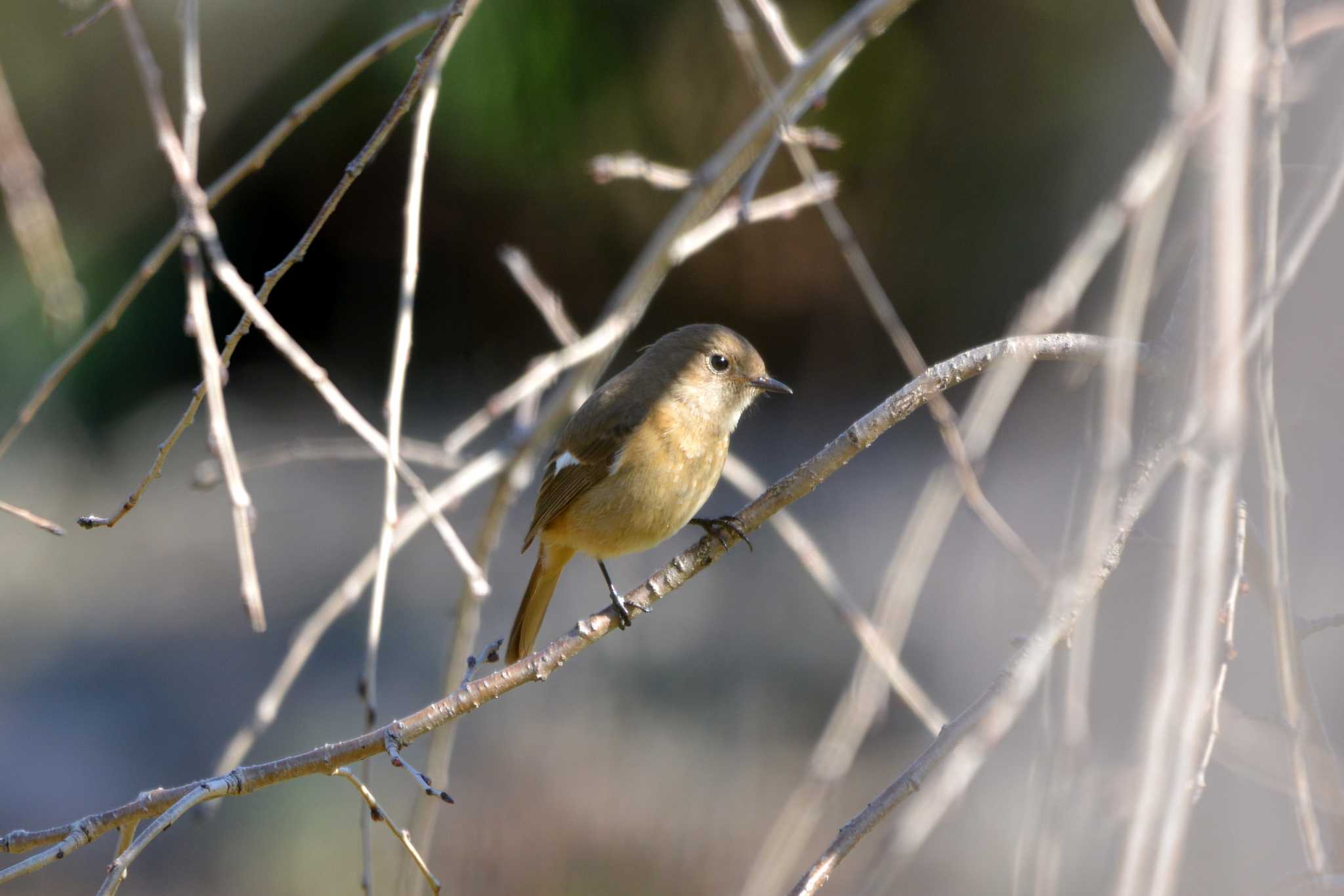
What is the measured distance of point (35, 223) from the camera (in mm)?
1728

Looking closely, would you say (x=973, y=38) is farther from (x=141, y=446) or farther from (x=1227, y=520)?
(x=1227, y=520)

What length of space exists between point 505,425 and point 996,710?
7.22 m

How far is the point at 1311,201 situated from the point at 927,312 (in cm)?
705

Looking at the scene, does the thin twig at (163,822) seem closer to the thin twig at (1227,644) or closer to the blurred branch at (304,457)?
the blurred branch at (304,457)

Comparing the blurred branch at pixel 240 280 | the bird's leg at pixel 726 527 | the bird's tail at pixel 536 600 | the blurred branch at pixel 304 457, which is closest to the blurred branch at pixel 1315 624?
the bird's leg at pixel 726 527

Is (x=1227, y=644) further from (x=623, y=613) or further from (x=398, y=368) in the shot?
(x=398, y=368)

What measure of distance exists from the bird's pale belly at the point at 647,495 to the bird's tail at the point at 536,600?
160 mm

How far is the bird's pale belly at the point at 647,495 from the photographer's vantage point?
2764mm

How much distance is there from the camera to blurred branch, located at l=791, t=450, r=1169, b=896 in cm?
130

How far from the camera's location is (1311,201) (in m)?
1.53

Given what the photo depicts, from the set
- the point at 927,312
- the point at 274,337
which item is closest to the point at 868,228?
the point at 927,312

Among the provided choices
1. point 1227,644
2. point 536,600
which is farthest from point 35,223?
point 1227,644

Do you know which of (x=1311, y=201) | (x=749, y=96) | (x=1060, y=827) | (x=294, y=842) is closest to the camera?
(x=1060, y=827)

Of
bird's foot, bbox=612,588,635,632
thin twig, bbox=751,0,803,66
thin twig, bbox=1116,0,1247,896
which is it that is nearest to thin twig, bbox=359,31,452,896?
bird's foot, bbox=612,588,635,632
